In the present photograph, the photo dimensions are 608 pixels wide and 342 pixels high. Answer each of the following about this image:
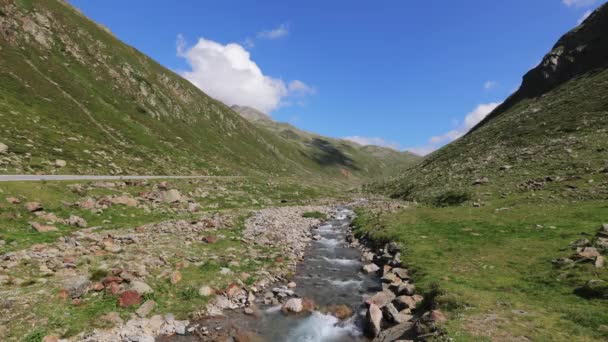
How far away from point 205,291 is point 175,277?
2430 mm

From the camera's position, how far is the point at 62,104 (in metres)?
76.9

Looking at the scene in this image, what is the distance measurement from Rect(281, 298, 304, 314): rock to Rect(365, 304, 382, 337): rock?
4.44m

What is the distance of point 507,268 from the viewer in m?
22.7

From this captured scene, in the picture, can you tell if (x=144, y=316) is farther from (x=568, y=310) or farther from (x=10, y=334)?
(x=568, y=310)

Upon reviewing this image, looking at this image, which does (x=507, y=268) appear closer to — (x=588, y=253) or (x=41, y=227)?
(x=588, y=253)

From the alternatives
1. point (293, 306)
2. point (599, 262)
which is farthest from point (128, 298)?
point (599, 262)

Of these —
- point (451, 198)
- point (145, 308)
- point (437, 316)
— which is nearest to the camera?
point (437, 316)

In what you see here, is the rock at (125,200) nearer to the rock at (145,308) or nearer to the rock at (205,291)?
the rock at (205,291)

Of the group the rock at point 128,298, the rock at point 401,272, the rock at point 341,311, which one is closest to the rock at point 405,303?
the rock at point 341,311

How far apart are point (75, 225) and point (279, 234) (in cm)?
2074

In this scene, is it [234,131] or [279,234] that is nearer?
[279,234]

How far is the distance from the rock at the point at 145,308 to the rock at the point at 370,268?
57.8ft

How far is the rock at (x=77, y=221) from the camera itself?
29783 mm

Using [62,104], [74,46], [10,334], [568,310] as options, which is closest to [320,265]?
[568,310]
